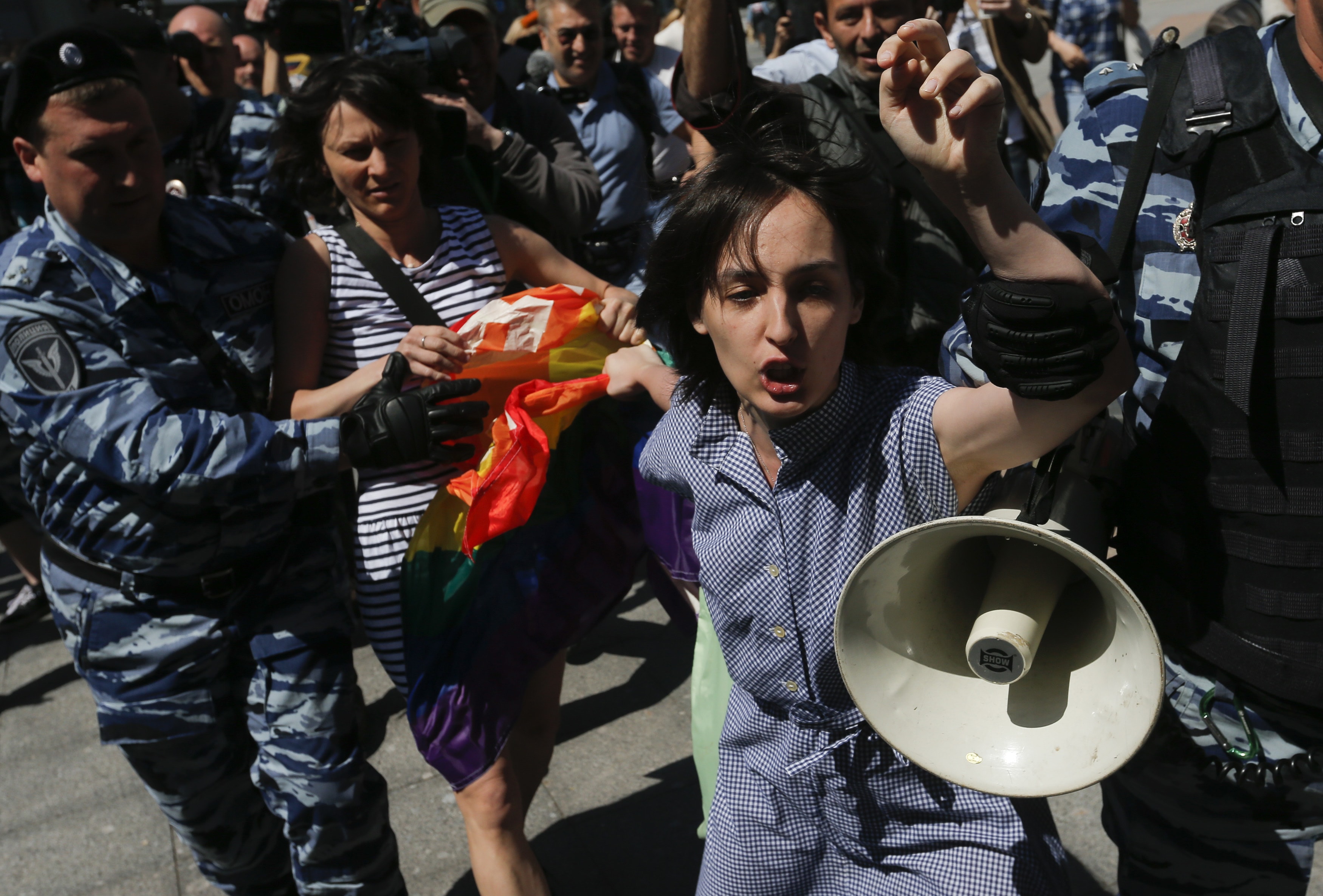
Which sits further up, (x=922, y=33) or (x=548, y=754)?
(x=922, y=33)

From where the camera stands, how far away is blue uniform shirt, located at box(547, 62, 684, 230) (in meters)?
4.24

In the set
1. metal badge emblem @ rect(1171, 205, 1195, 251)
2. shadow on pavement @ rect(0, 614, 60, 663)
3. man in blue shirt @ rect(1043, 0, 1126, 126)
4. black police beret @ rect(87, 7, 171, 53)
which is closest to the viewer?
metal badge emblem @ rect(1171, 205, 1195, 251)

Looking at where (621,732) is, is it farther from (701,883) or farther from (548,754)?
(701,883)

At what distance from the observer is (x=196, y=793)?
2572 mm

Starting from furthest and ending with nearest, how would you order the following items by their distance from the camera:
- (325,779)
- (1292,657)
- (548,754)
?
(548,754) → (325,779) → (1292,657)

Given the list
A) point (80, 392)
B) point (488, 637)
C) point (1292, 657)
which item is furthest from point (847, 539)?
point (80, 392)

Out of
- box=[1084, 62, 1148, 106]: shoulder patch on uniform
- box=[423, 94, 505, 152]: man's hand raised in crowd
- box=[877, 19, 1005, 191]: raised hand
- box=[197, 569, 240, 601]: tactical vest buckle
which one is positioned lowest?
box=[197, 569, 240, 601]: tactical vest buckle

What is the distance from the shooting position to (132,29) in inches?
135

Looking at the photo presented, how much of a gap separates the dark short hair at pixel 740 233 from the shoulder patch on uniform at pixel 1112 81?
0.39 meters

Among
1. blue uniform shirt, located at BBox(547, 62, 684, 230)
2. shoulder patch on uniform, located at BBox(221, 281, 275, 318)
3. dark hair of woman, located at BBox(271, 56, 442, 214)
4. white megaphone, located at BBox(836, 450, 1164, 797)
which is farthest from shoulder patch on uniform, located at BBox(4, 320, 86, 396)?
blue uniform shirt, located at BBox(547, 62, 684, 230)

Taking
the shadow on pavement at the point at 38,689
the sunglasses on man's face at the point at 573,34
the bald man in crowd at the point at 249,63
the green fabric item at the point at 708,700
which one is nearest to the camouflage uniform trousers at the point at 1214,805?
the green fabric item at the point at 708,700

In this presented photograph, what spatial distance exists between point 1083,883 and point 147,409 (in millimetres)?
2436

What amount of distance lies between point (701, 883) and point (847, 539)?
659 mm

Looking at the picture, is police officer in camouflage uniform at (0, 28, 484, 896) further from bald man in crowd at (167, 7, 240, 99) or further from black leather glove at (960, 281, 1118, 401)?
bald man in crowd at (167, 7, 240, 99)
